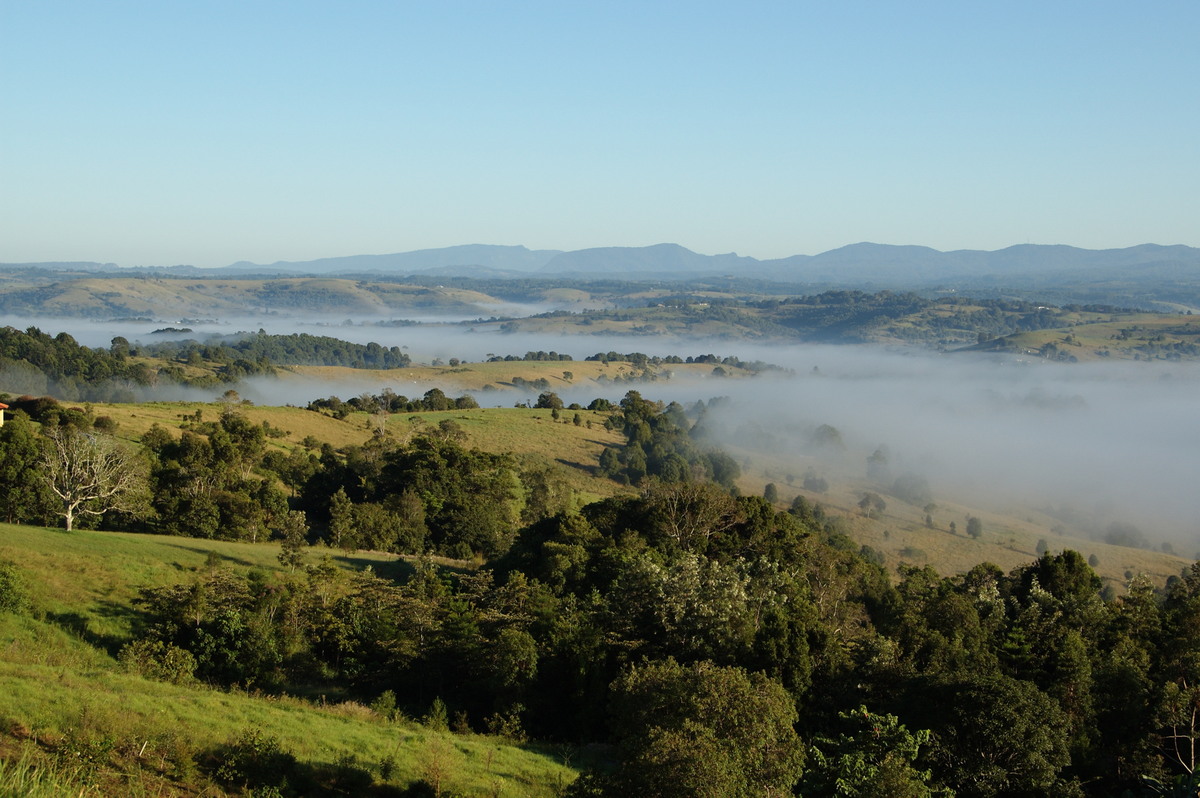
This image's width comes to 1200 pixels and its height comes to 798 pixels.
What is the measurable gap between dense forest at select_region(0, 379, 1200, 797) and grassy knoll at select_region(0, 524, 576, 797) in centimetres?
130

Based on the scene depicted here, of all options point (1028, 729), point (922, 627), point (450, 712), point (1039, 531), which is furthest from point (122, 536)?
point (1039, 531)

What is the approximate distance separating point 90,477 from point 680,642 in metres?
24.7

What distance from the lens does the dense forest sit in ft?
52.5

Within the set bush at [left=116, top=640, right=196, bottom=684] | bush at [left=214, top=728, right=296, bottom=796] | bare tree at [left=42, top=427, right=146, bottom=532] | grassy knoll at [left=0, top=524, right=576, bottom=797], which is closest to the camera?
grassy knoll at [left=0, top=524, right=576, bottom=797]

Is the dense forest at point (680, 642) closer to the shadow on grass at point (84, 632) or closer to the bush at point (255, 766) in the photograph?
the shadow on grass at point (84, 632)

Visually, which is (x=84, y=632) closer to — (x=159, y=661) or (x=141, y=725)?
(x=159, y=661)

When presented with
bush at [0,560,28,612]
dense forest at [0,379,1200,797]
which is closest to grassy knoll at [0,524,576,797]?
bush at [0,560,28,612]

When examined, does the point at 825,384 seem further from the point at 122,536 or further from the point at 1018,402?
the point at 122,536

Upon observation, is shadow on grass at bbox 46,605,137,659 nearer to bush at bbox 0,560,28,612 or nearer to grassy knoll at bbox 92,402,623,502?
bush at bbox 0,560,28,612

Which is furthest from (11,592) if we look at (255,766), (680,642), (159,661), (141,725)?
(680,642)

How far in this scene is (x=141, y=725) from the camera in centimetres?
1566

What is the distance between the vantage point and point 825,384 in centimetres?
19000

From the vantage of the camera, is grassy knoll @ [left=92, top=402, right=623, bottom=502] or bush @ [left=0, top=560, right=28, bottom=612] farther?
grassy knoll @ [left=92, top=402, right=623, bottom=502]

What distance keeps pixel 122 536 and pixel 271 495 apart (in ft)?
37.5
